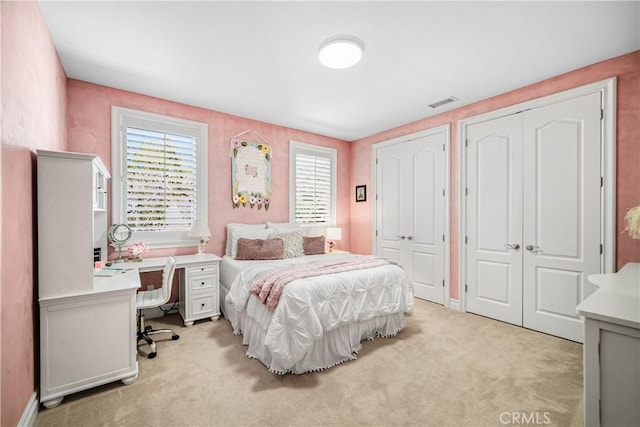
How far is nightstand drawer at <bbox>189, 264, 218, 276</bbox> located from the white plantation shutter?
705 millimetres

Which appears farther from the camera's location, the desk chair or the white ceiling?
the desk chair

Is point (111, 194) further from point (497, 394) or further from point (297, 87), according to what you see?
point (497, 394)

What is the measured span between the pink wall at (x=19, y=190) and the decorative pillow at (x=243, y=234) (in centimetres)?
210

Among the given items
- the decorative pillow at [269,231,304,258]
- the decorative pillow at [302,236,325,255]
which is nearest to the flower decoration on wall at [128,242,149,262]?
the decorative pillow at [269,231,304,258]

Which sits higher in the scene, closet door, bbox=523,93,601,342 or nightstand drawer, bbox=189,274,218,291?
closet door, bbox=523,93,601,342

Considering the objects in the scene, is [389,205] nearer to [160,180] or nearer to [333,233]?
[333,233]

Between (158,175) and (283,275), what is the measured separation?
2163 millimetres

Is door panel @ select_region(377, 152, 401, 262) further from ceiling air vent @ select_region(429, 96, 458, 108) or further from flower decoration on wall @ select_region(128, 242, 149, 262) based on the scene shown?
flower decoration on wall @ select_region(128, 242, 149, 262)

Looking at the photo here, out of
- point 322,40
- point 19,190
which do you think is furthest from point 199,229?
point 322,40

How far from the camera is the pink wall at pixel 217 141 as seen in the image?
3.10 m

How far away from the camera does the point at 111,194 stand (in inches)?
128

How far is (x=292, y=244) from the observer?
13.1 ft

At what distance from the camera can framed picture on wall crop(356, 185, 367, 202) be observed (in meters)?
5.21

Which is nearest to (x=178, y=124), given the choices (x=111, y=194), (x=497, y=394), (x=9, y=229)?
(x=111, y=194)
